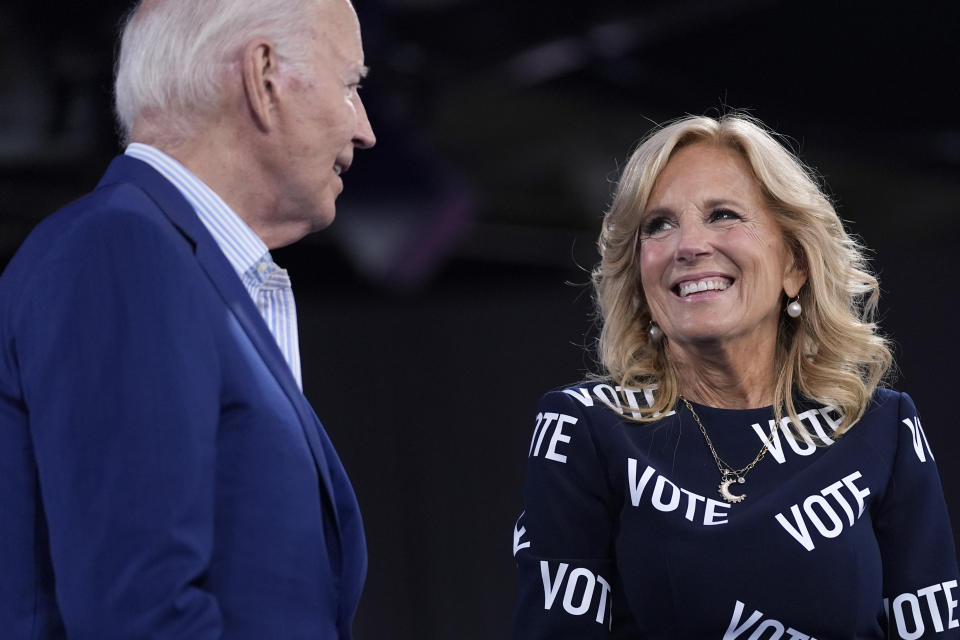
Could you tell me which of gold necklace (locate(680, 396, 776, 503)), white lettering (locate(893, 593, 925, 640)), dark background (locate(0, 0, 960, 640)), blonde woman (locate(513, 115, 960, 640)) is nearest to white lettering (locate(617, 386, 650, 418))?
blonde woman (locate(513, 115, 960, 640))

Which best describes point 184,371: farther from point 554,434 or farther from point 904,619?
point 904,619

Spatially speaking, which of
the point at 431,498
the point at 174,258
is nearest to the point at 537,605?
the point at 174,258

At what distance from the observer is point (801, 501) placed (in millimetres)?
1788

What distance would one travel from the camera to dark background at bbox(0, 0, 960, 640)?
413 centimetres

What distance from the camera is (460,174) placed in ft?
17.2

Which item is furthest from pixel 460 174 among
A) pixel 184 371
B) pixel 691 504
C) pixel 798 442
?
pixel 184 371

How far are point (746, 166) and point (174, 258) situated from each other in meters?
1.16

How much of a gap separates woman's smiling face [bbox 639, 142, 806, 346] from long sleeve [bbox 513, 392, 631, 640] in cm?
25

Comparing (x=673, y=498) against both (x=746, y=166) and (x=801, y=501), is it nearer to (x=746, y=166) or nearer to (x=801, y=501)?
(x=801, y=501)

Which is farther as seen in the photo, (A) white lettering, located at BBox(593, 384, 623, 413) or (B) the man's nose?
(A) white lettering, located at BBox(593, 384, 623, 413)

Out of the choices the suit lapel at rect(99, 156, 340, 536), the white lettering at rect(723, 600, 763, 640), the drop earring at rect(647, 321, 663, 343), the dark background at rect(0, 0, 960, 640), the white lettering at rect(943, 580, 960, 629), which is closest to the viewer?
the suit lapel at rect(99, 156, 340, 536)

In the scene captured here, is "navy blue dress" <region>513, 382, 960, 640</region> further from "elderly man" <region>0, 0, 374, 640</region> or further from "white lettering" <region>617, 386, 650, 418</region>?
"elderly man" <region>0, 0, 374, 640</region>

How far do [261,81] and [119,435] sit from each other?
45 cm

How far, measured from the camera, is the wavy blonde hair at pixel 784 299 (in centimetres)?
196
